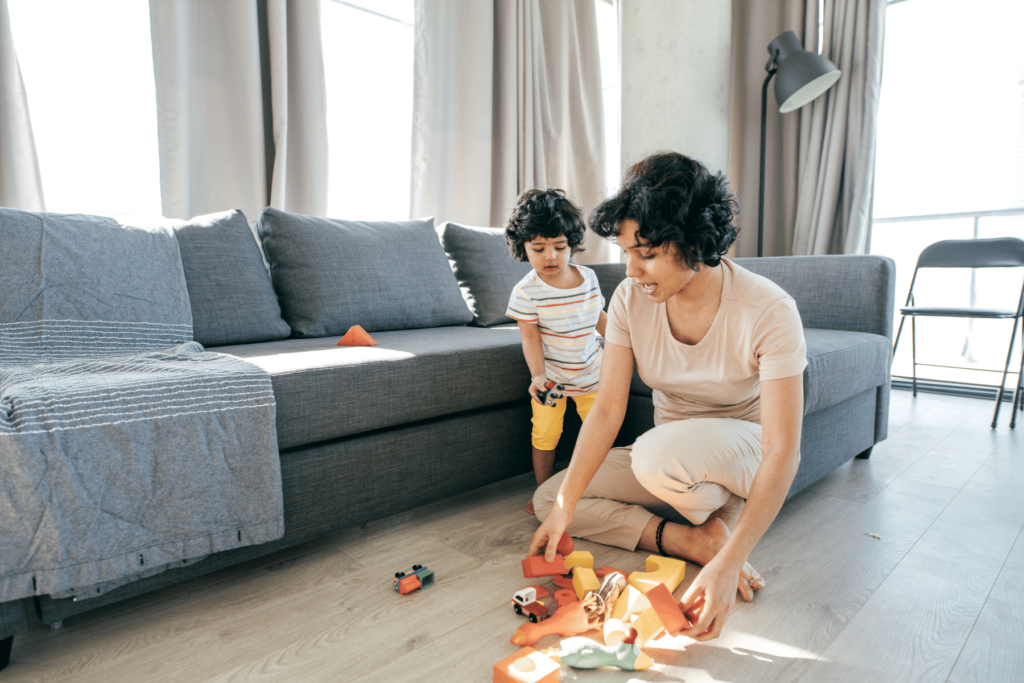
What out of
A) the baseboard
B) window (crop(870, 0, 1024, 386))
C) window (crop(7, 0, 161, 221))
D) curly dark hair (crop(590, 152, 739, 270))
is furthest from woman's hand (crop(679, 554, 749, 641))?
window (crop(870, 0, 1024, 386))

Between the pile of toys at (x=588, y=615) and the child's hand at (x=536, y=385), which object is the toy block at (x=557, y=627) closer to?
the pile of toys at (x=588, y=615)

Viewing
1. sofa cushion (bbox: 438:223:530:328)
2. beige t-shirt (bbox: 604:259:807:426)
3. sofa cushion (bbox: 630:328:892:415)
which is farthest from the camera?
sofa cushion (bbox: 438:223:530:328)

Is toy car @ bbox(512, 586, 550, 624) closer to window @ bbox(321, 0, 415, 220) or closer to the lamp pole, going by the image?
window @ bbox(321, 0, 415, 220)

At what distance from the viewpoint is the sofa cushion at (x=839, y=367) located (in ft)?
4.97

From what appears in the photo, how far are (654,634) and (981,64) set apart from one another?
3558 millimetres

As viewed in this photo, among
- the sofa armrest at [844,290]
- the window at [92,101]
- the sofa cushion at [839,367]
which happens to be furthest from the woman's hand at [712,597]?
the window at [92,101]

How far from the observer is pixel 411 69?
291 centimetres

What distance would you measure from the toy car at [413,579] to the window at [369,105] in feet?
6.00

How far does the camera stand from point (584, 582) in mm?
1120

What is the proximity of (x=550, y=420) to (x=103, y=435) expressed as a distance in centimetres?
100

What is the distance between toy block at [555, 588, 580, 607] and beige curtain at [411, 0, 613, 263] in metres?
2.10

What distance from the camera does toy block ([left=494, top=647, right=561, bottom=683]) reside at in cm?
84

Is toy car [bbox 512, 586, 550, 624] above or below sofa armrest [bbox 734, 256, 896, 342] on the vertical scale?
below

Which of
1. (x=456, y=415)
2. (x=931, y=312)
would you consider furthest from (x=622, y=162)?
(x=456, y=415)
